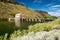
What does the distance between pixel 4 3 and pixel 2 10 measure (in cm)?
683

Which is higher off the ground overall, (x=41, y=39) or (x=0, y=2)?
(x=0, y=2)

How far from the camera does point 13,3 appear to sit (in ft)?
422

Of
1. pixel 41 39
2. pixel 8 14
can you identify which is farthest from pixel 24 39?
pixel 8 14

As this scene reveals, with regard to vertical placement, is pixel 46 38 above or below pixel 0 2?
below

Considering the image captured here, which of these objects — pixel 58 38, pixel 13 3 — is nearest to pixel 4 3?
pixel 13 3

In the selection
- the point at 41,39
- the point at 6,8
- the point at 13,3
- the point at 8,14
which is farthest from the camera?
the point at 13,3

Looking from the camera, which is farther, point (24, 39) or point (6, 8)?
point (6, 8)

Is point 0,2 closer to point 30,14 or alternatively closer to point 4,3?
point 4,3

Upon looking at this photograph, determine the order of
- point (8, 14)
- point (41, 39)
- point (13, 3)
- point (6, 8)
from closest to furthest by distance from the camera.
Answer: point (41, 39) → point (8, 14) → point (6, 8) → point (13, 3)

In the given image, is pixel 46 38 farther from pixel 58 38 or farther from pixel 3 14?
pixel 3 14

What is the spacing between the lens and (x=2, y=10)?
113 m

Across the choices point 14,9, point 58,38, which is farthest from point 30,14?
point 58,38

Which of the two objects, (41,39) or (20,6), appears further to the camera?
(20,6)

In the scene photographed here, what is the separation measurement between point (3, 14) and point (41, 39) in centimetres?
10181
